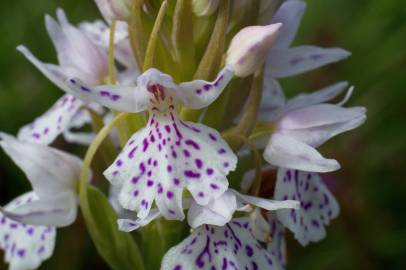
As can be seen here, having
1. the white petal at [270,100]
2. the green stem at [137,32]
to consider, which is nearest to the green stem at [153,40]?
the green stem at [137,32]

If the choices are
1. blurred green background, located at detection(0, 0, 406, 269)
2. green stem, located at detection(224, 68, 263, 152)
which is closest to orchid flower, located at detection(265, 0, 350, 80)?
green stem, located at detection(224, 68, 263, 152)

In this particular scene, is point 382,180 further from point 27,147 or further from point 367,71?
point 27,147

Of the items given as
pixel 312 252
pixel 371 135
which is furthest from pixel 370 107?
pixel 312 252

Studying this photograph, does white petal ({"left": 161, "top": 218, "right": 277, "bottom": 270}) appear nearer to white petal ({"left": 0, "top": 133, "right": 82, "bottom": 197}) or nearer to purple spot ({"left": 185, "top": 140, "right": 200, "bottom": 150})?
purple spot ({"left": 185, "top": 140, "right": 200, "bottom": 150})

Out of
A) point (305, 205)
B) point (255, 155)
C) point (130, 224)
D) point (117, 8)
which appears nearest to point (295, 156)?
point (255, 155)

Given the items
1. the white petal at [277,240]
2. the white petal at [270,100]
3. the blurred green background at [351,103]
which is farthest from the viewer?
the blurred green background at [351,103]

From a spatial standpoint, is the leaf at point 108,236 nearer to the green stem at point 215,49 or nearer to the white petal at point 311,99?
the green stem at point 215,49

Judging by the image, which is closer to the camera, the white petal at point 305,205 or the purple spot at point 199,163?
the purple spot at point 199,163
